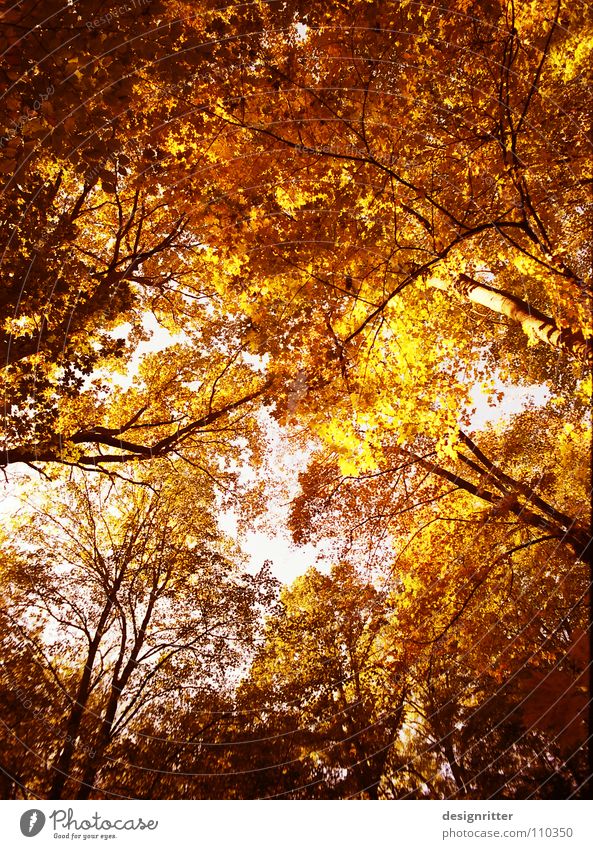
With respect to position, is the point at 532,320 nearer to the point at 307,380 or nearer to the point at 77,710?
the point at 307,380

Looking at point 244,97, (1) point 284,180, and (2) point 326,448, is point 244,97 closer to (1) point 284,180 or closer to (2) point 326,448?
(1) point 284,180

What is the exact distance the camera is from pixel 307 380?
22.4 ft

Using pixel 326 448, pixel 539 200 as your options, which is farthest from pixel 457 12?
pixel 326 448

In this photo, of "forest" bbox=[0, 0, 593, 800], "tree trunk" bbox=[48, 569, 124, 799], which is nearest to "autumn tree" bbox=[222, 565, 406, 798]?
"forest" bbox=[0, 0, 593, 800]

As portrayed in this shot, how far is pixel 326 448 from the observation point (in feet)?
41.3

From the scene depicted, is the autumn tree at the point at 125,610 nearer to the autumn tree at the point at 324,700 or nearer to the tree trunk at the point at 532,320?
the autumn tree at the point at 324,700

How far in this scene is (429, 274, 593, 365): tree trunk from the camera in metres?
5.09

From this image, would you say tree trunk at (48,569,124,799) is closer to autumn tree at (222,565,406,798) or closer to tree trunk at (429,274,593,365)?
autumn tree at (222,565,406,798)

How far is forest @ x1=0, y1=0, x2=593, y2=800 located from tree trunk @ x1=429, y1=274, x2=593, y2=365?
0.05 meters

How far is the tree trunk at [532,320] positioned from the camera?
5.09 meters

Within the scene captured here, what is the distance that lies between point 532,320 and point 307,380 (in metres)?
3.43

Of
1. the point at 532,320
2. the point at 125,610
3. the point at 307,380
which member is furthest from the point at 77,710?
the point at 532,320

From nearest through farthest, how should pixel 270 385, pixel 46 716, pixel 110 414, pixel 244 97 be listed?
pixel 244 97 → pixel 270 385 → pixel 46 716 → pixel 110 414
